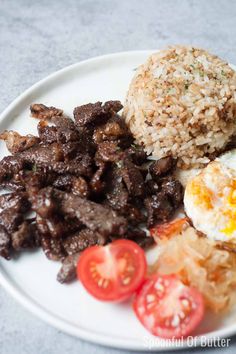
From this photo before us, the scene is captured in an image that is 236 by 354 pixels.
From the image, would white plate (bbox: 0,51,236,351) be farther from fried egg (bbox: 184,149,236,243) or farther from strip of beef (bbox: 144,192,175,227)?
strip of beef (bbox: 144,192,175,227)

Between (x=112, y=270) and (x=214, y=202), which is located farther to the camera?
(x=214, y=202)

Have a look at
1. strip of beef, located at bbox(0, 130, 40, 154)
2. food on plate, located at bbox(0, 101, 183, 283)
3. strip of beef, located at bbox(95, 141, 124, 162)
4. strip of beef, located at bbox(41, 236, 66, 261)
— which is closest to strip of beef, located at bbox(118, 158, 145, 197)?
food on plate, located at bbox(0, 101, 183, 283)

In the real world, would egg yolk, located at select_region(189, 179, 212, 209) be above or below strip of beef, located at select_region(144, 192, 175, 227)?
above

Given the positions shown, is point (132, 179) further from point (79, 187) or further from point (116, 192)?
point (79, 187)

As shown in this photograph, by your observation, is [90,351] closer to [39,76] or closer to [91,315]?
[91,315]

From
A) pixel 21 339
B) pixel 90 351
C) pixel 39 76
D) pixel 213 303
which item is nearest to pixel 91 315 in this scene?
pixel 90 351

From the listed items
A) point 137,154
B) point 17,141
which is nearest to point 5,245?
point 17,141

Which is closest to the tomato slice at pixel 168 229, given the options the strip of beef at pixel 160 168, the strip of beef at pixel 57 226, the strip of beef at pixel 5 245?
the strip of beef at pixel 160 168
